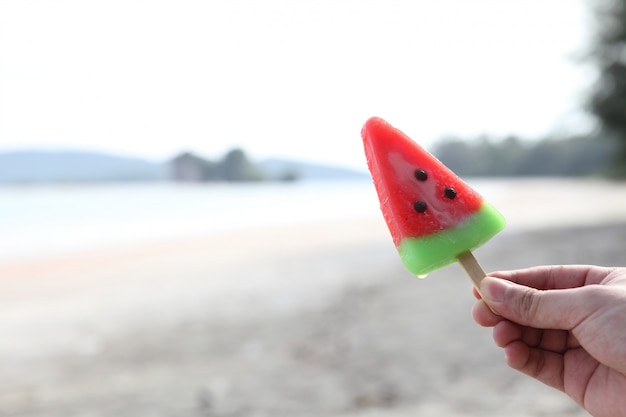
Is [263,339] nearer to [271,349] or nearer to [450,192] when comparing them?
[271,349]

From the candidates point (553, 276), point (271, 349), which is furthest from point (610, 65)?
point (553, 276)

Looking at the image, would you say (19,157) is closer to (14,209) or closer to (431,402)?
(14,209)

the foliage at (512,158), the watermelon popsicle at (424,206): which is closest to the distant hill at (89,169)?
the foliage at (512,158)

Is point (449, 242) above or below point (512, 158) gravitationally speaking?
above

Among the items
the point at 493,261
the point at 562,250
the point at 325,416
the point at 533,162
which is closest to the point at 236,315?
the point at 325,416

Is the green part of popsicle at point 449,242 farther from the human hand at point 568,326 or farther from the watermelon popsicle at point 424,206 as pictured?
the human hand at point 568,326

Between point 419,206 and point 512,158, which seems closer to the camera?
point 419,206

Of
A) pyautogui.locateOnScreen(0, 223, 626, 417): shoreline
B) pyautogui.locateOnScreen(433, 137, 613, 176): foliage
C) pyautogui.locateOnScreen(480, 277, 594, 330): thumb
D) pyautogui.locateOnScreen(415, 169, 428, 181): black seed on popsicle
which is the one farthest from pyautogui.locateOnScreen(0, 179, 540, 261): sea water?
pyautogui.locateOnScreen(433, 137, 613, 176): foliage
